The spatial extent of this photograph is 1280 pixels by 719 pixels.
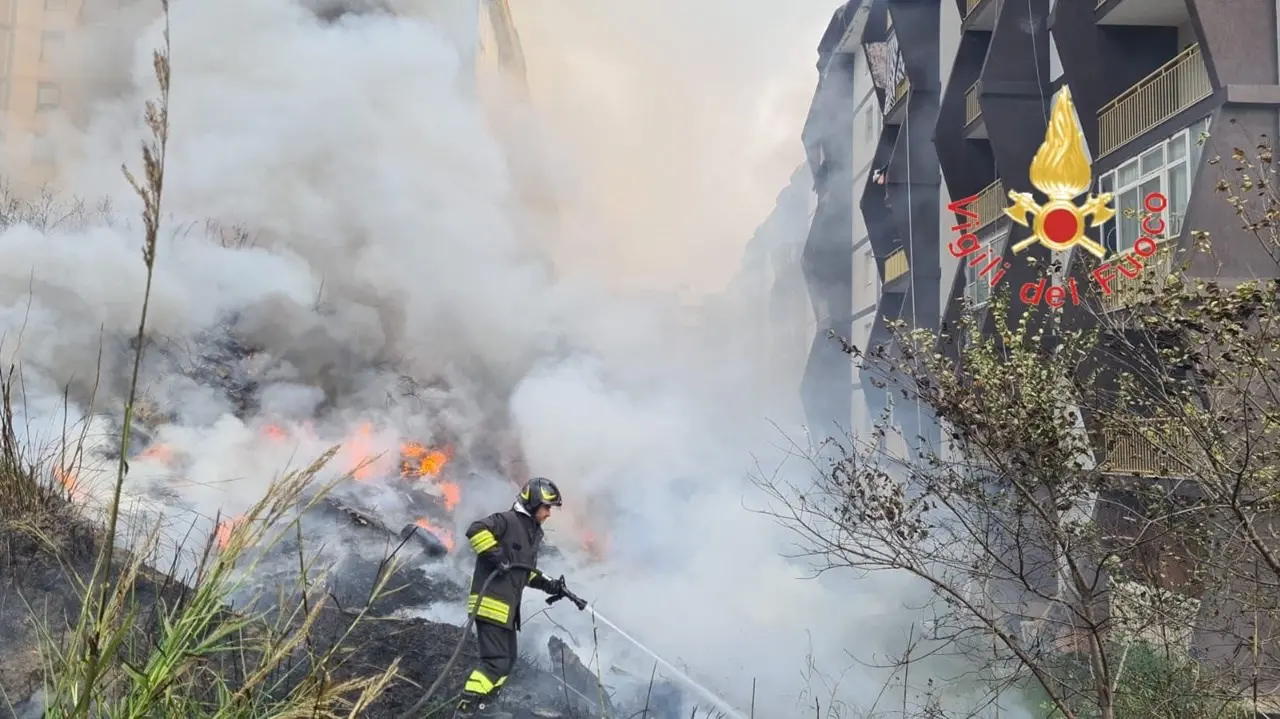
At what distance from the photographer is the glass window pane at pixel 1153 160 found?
336 inches

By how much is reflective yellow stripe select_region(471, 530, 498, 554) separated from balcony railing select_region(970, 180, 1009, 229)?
386 inches

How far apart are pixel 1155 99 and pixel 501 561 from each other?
27.6ft

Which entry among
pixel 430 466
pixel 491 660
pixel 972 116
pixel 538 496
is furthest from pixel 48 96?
pixel 972 116

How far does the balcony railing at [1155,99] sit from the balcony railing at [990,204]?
225cm

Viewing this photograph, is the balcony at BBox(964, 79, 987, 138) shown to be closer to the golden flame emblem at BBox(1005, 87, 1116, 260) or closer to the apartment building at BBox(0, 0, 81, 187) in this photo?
the golden flame emblem at BBox(1005, 87, 1116, 260)

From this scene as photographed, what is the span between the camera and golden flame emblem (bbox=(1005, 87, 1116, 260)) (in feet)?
32.0

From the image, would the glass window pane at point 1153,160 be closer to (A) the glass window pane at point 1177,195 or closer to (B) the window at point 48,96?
(A) the glass window pane at point 1177,195

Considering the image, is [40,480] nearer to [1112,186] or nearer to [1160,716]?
[1160,716]

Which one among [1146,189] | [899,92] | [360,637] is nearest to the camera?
[360,637]

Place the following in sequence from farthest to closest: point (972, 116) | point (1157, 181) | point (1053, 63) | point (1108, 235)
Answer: point (972, 116), point (1053, 63), point (1108, 235), point (1157, 181)

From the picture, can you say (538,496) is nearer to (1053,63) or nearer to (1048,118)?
(1048,118)

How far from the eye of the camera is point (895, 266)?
16.5 m

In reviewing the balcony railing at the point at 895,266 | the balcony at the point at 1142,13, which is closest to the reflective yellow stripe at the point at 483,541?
the balcony at the point at 1142,13

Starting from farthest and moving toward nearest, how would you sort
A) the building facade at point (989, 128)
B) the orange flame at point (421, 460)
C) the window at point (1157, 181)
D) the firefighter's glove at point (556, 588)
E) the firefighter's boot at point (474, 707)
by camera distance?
the orange flame at point (421, 460)
the window at point (1157, 181)
the building facade at point (989, 128)
the firefighter's glove at point (556, 588)
the firefighter's boot at point (474, 707)
